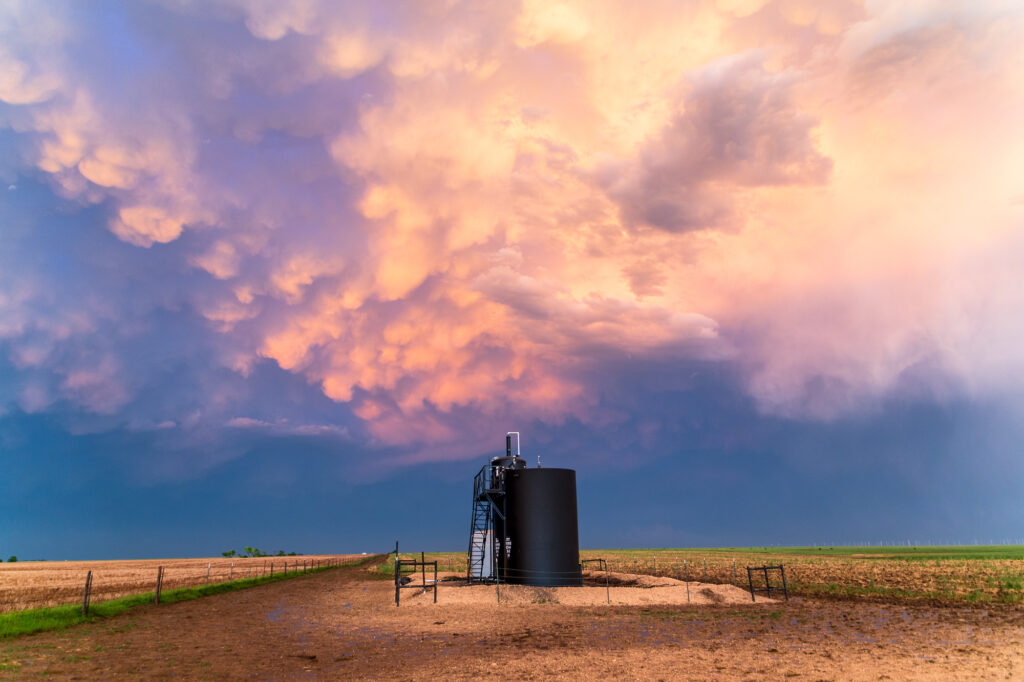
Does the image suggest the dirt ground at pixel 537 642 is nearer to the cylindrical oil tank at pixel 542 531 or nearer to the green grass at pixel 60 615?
the green grass at pixel 60 615

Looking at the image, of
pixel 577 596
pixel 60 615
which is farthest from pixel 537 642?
pixel 60 615

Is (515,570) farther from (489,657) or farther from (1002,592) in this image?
(1002,592)

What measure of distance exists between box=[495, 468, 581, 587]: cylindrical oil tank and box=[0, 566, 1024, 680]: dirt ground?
13.0 ft

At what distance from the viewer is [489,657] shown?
14.8 metres

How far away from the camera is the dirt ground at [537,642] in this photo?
1331 cm

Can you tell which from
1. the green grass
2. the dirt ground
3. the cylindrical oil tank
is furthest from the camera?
the cylindrical oil tank

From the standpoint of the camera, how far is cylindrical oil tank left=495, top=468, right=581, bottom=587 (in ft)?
104

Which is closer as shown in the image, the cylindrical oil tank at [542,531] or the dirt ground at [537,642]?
the dirt ground at [537,642]

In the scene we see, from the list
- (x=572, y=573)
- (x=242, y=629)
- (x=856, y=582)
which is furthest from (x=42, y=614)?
(x=856, y=582)

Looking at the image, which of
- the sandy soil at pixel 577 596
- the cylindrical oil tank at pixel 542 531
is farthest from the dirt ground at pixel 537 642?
the cylindrical oil tank at pixel 542 531

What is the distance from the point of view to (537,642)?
17078mm

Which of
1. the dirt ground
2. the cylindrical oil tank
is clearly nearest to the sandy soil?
the dirt ground

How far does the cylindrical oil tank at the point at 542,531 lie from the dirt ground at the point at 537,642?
396 centimetres

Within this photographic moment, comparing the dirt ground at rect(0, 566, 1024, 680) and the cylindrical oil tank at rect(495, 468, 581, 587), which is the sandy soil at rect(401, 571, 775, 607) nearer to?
the dirt ground at rect(0, 566, 1024, 680)
